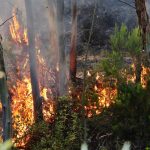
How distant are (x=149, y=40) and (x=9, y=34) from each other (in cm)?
592

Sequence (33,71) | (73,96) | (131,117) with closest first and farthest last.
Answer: (131,117) < (73,96) < (33,71)

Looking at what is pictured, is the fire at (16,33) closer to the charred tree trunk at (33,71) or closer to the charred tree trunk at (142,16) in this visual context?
the charred tree trunk at (33,71)

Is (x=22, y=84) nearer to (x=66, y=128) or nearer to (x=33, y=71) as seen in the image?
(x=33, y=71)

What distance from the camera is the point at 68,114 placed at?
689 cm

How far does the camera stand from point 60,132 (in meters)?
6.56

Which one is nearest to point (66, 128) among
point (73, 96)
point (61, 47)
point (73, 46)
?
point (73, 96)

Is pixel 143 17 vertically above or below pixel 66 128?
above

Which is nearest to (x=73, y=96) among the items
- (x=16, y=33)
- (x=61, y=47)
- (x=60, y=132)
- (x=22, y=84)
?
(x=60, y=132)

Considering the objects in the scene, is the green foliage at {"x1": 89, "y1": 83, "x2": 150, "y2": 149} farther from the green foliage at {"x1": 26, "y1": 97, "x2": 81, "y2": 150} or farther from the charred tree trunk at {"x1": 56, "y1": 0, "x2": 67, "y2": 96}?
the charred tree trunk at {"x1": 56, "y1": 0, "x2": 67, "y2": 96}

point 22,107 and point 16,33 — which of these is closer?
point 22,107

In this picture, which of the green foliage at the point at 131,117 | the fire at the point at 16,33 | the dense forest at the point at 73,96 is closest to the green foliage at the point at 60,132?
the dense forest at the point at 73,96

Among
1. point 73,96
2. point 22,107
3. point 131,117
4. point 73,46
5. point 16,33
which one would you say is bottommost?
point 131,117

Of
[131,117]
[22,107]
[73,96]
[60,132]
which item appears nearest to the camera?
[131,117]

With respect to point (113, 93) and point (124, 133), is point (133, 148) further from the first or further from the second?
point (113, 93)
